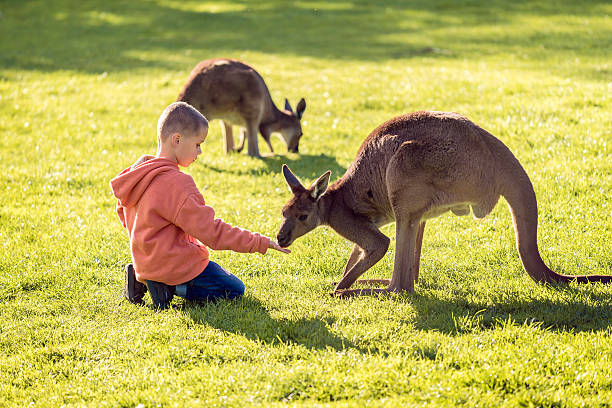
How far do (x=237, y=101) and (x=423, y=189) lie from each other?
468cm

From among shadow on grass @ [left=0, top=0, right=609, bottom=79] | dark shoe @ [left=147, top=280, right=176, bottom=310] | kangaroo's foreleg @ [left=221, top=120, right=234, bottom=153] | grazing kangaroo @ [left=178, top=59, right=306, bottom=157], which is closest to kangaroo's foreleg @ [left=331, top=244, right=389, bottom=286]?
dark shoe @ [left=147, top=280, right=176, bottom=310]

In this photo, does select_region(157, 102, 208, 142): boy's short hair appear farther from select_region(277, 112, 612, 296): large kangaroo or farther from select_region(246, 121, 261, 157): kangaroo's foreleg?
select_region(246, 121, 261, 157): kangaroo's foreleg

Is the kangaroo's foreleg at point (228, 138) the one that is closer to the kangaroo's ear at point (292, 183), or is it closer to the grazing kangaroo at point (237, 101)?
the grazing kangaroo at point (237, 101)

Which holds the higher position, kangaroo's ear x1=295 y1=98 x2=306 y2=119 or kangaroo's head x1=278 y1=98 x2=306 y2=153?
kangaroo's ear x1=295 y1=98 x2=306 y2=119

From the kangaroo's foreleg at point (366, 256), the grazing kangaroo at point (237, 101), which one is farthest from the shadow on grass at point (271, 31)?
the kangaroo's foreleg at point (366, 256)

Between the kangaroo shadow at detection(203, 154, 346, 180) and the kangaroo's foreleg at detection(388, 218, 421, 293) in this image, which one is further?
the kangaroo shadow at detection(203, 154, 346, 180)

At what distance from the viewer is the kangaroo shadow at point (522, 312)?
13.9ft

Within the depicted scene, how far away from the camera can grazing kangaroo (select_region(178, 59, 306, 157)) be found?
8594mm

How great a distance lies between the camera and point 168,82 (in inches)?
512

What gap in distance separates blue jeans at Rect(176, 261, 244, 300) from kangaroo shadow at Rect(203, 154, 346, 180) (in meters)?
3.25

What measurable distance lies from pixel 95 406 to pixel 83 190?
4597 mm

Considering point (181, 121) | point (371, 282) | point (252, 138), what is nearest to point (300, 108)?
point (252, 138)

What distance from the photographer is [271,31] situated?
19.5 metres

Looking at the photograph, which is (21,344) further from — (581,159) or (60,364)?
(581,159)
